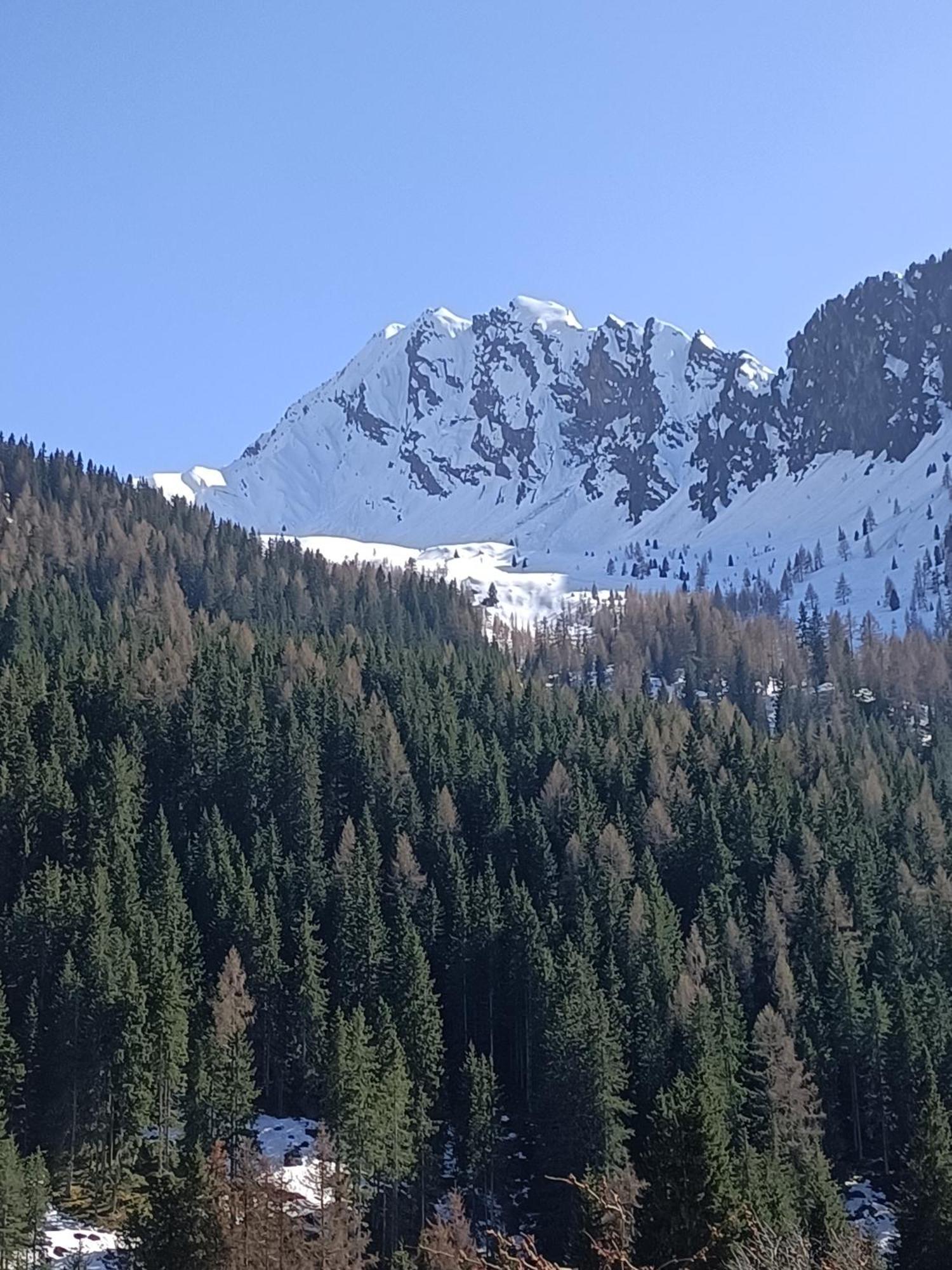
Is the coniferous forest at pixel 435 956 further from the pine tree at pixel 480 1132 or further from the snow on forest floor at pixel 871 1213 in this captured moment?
the snow on forest floor at pixel 871 1213

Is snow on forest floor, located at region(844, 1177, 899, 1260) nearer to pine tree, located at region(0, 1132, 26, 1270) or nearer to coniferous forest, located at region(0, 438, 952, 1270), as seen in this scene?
coniferous forest, located at region(0, 438, 952, 1270)

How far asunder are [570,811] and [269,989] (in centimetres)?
3109

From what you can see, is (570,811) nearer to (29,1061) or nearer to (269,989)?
(269,989)

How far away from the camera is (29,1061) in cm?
7025

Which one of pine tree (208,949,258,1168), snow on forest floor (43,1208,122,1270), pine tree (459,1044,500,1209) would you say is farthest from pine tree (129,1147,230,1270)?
pine tree (459,1044,500,1209)

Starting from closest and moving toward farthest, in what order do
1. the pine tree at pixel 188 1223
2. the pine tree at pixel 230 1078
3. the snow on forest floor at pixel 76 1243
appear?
1. the pine tree at pixel 188 1223
2. the snow on forest floor at pixel 76 1243
3. the pine tree at pixel 230 1078

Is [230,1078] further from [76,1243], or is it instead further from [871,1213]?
[871,1213]

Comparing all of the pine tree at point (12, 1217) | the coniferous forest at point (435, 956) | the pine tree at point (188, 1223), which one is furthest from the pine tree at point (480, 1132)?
the pine tree at point (12, 1217)

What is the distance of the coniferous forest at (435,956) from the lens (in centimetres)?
5794

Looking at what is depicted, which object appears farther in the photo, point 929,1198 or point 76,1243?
point 76,1243

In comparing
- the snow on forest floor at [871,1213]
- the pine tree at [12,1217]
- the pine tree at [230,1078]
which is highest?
the pine tree at [230,1078]

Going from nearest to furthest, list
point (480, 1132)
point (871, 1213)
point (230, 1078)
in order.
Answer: point (230, 1078), point (480, 1132), point (871, 1213)

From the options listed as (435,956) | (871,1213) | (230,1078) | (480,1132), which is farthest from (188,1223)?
(435,956)

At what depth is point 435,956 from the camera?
87688 mm
